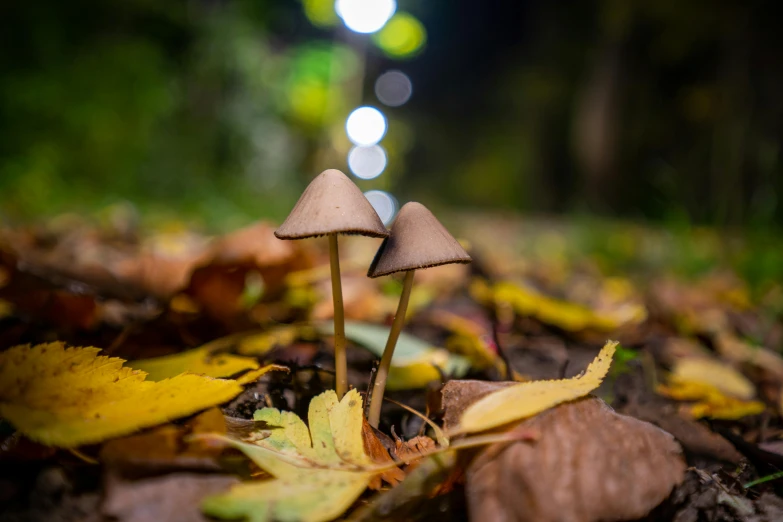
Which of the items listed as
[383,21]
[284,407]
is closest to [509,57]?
[383,21]

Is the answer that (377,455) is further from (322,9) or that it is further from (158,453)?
(322,9)

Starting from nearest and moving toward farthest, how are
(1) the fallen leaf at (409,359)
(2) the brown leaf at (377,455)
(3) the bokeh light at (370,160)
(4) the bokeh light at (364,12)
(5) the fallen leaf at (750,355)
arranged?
(2) the brown leaf at (377,455)
(1) the fallen leaf at (409,359)
(5) the fallen leaf at (750,355)
(4) the bokeh light at (364,12)
(3) the bokeh light at (370,160)

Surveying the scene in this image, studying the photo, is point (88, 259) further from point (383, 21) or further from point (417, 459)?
point (383, 21)

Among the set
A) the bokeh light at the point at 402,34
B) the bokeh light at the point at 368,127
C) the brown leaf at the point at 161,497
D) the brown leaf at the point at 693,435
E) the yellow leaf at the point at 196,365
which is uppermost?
the bokeh light at the point at 402,34

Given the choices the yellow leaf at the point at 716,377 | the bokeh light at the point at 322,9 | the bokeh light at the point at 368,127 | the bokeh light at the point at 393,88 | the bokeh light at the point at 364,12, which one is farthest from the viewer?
the bokeh light at the point at 393,88

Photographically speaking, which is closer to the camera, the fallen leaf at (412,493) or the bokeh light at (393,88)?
the fallen leaf at (412,493)

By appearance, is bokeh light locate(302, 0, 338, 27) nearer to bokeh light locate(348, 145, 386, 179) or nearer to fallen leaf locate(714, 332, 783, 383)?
bokeh light locate(348, 145, 386, 179)

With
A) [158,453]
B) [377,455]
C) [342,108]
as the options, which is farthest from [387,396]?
[342,108]

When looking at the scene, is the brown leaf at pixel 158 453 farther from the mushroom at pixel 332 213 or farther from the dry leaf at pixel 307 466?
the mushroom at pixel 332 213

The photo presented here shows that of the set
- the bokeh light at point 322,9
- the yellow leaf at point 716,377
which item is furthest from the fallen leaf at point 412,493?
the bokeh light at point 322,9
